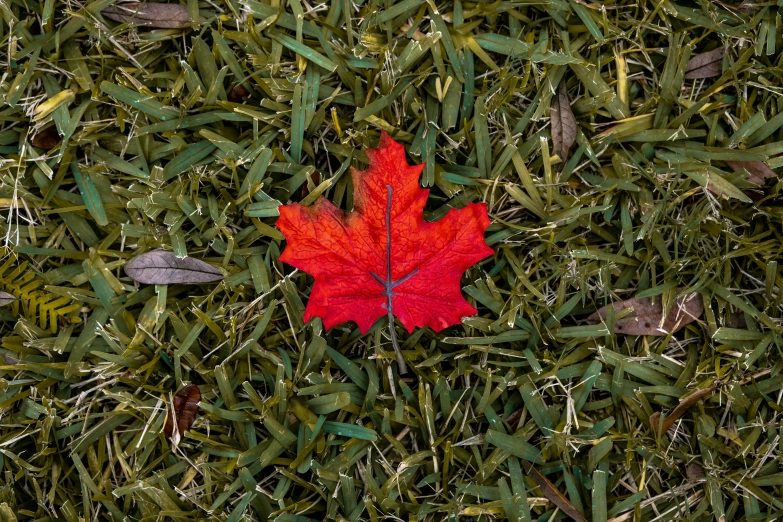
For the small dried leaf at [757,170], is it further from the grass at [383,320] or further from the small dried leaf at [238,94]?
the small dried leaf at [238,94]

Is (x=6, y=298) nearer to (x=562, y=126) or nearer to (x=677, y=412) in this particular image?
(x=562, y=126)

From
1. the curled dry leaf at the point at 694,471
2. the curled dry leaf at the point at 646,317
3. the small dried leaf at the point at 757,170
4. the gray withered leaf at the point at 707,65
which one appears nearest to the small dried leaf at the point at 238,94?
the curled dry leaf at the point at 646,317

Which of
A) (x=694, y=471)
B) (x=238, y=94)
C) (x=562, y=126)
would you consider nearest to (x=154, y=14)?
(x=238, y=94)

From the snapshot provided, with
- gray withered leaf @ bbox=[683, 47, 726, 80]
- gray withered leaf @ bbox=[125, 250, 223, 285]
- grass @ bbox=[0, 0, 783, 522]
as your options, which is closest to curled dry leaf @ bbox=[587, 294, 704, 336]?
grass @ bbox=[0, 0, 783, 522]

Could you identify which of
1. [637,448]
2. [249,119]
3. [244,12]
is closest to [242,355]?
[249,119]

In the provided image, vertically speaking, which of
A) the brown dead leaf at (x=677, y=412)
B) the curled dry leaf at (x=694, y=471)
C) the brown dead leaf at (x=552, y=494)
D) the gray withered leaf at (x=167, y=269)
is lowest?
the curled dry leaf at (x=694, y=471)

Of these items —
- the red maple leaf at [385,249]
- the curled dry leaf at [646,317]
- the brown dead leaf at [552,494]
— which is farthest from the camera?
the curled dry leaf at [646,317]

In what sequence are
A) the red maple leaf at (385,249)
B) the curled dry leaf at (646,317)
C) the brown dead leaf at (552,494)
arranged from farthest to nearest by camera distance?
the curled dry leaf at (646,317) → the brown dead leaf at (552,494) → the red maple leaf at (385,249)
